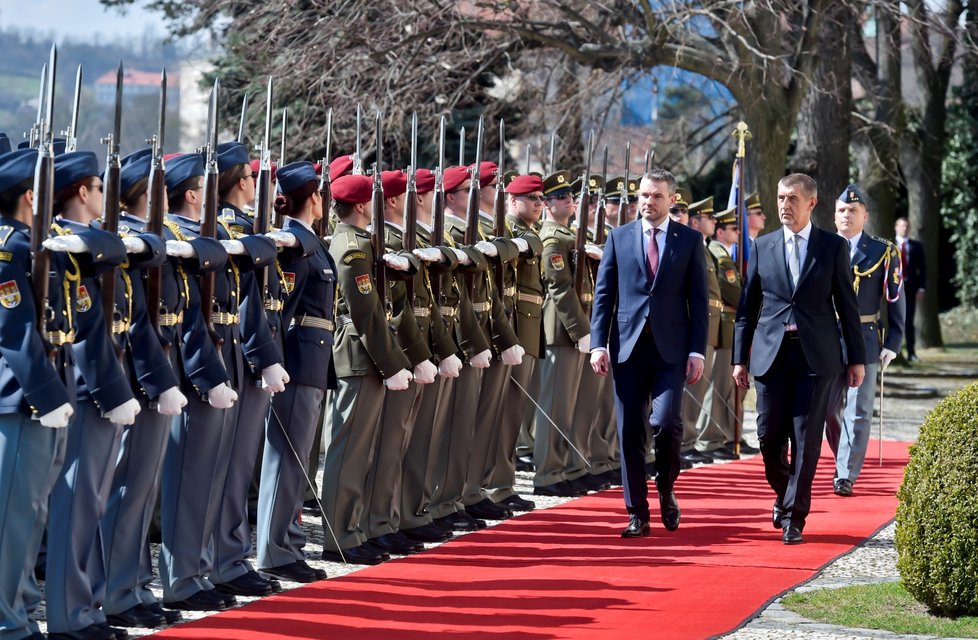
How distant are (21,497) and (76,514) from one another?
370 mm

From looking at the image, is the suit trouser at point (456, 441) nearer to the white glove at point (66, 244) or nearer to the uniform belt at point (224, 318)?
the uniform belt at point (224, 318)

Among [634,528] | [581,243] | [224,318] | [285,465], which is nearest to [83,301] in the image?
[224,318]

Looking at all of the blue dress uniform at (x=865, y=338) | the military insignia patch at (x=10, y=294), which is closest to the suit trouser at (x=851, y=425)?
the blue dress uniform at (x=865, y=338)

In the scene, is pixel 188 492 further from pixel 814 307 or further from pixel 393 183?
pixel 814 307

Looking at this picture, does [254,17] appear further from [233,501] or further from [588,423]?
[233,501]

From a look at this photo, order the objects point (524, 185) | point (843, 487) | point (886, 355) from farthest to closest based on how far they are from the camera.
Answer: point (886, 355)
point (843, 487)
point (524, 185)

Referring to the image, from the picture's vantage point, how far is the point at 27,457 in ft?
17.6

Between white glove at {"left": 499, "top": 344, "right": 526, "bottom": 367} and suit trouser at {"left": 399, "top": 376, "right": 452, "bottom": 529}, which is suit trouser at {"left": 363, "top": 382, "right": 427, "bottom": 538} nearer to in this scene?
suit trouser at {"left": 399, "top": 376, "right": 452, "bottom": 529}

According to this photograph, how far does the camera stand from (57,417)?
17.3 feet

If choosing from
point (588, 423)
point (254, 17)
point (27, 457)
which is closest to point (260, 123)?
point (254, 17)

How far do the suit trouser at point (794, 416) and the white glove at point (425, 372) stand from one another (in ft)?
5.60

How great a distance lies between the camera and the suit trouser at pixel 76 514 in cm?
568

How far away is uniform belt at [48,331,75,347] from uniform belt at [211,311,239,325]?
1.05 m

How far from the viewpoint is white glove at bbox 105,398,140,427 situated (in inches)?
220
